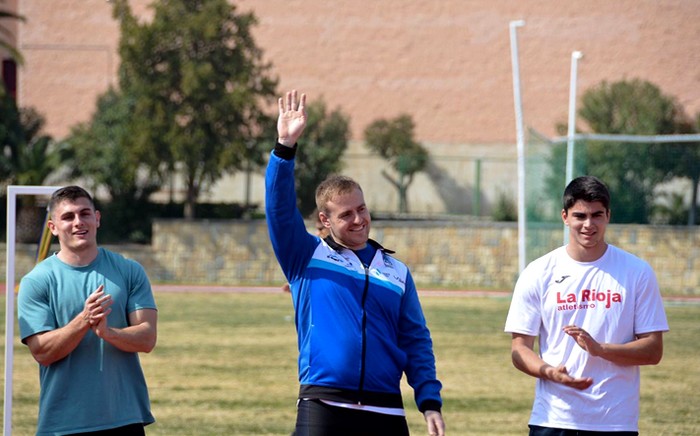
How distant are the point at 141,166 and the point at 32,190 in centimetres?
2517

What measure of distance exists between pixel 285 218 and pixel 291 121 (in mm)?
439

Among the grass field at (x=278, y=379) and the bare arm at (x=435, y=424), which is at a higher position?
the bare arm at (x=435, y=424)

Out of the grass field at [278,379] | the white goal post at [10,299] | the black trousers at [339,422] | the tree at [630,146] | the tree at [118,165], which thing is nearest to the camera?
the black trousers at [339,422]

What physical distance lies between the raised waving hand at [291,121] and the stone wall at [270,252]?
2287cm

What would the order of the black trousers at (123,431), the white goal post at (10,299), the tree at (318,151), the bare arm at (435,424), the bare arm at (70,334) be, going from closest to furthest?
the bare arm at (435,424)
the bare arm at (70,334)
the black trousers at (123,431)
the white goal post at (10,299)
the tree at (318,151)

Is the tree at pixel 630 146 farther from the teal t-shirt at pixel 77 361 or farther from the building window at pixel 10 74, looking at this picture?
the building window at pixel 10 74

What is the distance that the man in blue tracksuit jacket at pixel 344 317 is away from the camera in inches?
196

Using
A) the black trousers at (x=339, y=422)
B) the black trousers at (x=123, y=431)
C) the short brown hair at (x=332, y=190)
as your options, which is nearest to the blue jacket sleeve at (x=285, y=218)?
the short brown hair at (x=332, y=190)

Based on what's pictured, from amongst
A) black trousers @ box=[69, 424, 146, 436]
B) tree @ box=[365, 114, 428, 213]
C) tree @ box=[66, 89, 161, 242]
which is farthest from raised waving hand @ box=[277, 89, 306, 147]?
tree @ box=[365, 114, 428, 213]

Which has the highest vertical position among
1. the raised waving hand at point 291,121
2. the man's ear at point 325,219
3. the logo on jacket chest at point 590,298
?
the raised waving hand at point 291,121

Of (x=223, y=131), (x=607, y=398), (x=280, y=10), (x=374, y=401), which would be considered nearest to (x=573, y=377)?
(x=607, y=398)

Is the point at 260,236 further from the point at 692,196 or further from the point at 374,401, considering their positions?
the point at 374,401

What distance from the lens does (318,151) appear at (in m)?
35.2

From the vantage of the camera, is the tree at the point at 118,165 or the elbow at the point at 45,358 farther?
the tree at the point at 118,165
